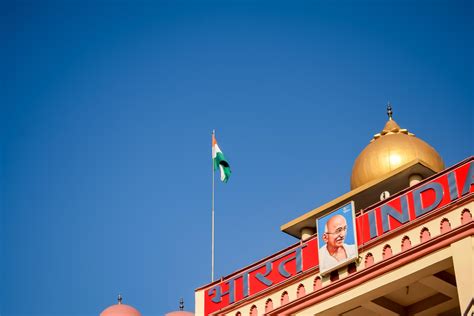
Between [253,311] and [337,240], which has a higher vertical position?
[337,240]

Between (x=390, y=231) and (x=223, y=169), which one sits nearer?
(x=390, y=231)

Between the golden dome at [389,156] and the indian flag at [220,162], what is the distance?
4424 millimetres

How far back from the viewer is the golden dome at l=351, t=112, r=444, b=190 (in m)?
26.9

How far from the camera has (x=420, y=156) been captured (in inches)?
1062

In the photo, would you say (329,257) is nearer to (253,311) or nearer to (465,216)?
(253,311)

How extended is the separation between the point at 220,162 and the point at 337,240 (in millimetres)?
8872

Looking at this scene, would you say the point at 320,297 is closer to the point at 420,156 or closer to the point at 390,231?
the point at 390,231

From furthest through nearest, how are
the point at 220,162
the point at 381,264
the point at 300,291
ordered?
the point at 220,162 → the point at 300,291 → the point at 381,264

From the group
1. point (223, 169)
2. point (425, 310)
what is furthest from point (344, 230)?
point (223, 169)

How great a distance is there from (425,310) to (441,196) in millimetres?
2966

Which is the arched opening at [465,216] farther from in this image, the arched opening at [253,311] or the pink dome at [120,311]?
the pink dome at [120,311]

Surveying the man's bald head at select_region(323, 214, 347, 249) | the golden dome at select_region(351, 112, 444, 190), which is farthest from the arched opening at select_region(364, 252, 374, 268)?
the golden dome at select_region(351, 112, 444, 190)

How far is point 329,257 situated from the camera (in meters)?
22.2

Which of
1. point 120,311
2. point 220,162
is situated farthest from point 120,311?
point 220,162
